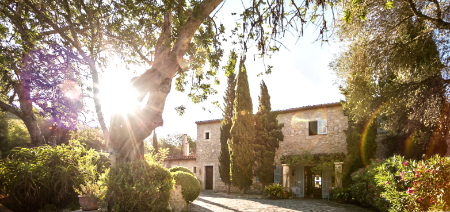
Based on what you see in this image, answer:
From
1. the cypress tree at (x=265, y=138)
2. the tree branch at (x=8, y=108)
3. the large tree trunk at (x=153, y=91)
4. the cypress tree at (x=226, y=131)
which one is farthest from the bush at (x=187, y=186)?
the cypress tree at (x=226, y=131)

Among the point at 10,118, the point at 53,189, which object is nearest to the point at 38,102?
the point at 53,189

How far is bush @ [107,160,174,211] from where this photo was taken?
652 centimetres

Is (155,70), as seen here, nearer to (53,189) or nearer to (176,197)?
(176,197)

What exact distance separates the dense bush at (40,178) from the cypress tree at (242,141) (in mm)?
9543

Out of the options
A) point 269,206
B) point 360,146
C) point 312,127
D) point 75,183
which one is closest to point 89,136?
point 75,183

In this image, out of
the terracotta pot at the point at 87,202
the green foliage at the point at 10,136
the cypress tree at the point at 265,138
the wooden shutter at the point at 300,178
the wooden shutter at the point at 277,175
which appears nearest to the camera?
the terracotta pot at the point at 87,202

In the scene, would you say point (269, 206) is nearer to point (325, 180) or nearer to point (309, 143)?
point (325, 180)

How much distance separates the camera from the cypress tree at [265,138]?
1669 centimetres

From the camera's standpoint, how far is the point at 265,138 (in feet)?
56.4

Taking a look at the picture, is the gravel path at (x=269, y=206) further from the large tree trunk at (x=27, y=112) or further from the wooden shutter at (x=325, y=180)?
the large tree trunk at (x=27, y=112)

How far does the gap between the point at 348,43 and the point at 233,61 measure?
6879mm

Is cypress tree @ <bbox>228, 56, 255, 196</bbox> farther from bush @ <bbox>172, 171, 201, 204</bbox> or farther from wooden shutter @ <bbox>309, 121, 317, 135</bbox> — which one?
bush @ <bbox>172, 171, 201, 204</bbox>

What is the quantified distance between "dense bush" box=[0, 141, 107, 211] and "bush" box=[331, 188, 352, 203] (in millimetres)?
10497

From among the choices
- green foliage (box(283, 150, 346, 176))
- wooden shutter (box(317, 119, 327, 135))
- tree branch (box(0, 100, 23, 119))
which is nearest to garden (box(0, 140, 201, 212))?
tree branch (box(0, 100, 23, 119))
